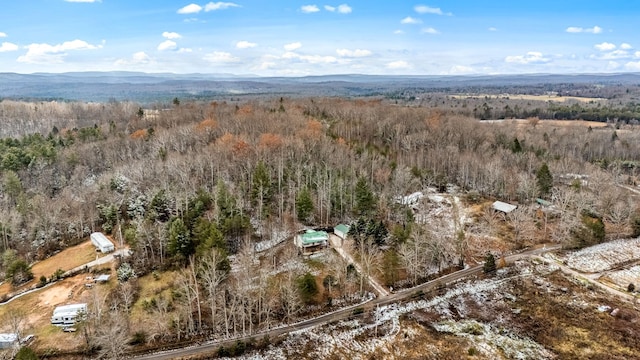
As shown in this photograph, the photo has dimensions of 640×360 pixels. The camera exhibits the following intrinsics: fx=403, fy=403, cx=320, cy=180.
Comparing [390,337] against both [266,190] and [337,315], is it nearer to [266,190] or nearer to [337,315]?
[337,315]

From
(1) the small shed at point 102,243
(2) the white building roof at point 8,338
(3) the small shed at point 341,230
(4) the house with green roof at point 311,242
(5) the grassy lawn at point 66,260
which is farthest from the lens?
(3) the small shed at point 341,230

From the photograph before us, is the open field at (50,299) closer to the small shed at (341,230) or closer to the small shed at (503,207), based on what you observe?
the small shed at (341,230)

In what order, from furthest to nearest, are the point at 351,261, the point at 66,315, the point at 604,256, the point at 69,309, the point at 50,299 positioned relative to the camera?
1. the point at 604,256
2. the point at 351,261
3. the point at 50,299
4. the point at 69,309
5. the point at 66,315

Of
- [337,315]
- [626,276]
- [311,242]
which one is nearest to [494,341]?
[337,315]

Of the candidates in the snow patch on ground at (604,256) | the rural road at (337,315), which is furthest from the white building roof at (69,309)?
the snow patch on ground at (604,256)

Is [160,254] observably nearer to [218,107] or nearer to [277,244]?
[277,244]
